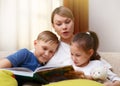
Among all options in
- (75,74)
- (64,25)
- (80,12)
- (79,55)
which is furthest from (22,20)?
(75,74)

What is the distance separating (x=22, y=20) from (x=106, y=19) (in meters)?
0.91

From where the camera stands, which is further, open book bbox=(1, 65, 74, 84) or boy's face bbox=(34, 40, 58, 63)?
boy's face bbox=(34, 40, 58, 63)

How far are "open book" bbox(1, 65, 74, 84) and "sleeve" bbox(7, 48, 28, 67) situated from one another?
0.48ft

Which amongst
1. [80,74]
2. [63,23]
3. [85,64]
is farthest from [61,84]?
[63,23]

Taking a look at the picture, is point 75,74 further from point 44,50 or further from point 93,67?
point 44,50

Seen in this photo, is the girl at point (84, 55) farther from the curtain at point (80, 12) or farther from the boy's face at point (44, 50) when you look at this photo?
the curtain at point (80, 12)

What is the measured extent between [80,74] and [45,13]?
3.87 ft

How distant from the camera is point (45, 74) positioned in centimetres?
143

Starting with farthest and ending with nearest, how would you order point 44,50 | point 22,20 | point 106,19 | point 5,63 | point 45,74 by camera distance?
point 106,19 → point 22,20 → point 44,50 → point 5,63 → point 45,74

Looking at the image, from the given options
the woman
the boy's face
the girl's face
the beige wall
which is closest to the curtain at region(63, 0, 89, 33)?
the beige wall

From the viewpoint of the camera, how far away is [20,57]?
172cm

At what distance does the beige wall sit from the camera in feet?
8.70

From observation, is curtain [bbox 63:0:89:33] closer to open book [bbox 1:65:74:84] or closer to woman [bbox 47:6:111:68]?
woman [bbox 47:6:111:68]

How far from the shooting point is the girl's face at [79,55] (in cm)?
164
